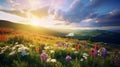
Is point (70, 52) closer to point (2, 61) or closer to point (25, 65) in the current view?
point (25, 65)

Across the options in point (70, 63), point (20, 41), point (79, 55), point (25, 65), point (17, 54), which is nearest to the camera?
point (25, 65)

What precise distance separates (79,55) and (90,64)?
0.80 meters

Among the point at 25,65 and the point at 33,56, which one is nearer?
the point at 25,65

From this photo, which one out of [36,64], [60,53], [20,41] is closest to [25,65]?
[36,64]

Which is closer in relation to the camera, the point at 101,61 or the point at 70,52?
the point at 101,61

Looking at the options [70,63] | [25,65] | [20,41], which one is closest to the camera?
[25,65]

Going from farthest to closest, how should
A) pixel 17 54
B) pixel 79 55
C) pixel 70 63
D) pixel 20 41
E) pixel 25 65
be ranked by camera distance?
pixel 20 41 → pixel 79 55 → pixel 17 54 → pixel 70 63 → pixel 25 65

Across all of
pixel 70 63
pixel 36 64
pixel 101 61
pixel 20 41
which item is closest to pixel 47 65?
pixel 36 64

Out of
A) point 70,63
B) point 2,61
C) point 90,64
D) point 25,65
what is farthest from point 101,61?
point 2,61

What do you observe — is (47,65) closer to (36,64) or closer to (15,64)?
(36,64)

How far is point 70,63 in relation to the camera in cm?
433

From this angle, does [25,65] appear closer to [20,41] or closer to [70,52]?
[70,52]

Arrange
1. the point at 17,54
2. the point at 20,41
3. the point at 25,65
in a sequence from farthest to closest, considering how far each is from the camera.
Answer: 1. the point at 20,41
2. the point at 17,54
3. the point at 25,65

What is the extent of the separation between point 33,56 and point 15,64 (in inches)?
25.5
